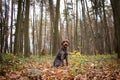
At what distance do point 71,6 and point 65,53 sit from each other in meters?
29.2

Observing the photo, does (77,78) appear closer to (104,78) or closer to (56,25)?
(104,78)

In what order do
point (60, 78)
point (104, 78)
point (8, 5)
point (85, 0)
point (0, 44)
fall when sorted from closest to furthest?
point (104, 78) < point (60, 78) < point (0, 44) < point (85, 0) < point (8, 5)

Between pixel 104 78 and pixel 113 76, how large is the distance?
232 mm

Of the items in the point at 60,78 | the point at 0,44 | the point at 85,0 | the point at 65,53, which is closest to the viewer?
the point at 60,78

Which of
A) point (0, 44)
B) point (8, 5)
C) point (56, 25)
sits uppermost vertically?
point (8, 5)

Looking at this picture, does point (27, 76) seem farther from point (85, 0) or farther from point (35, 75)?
point (85, 0)

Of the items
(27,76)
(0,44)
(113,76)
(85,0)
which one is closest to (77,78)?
(113,76)

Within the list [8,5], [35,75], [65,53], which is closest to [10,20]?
[8,5]

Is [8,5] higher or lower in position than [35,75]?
higher

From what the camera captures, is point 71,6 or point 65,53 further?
point 71,6

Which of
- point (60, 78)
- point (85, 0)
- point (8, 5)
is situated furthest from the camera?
point (8, 5)

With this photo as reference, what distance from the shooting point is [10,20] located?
30078 millimetres

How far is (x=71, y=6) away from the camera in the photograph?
39125mm

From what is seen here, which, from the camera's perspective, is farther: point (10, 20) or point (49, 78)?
point (10, 20)
